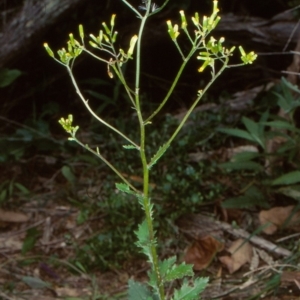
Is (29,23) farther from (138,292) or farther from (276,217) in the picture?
(138,292)

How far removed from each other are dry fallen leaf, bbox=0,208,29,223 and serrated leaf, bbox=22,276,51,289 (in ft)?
2.08

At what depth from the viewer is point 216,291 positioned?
2.72 m

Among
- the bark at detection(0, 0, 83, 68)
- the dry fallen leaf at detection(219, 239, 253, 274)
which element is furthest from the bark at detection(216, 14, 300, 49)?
the dry fallen leaf at detection(219, 239, 253, 274)

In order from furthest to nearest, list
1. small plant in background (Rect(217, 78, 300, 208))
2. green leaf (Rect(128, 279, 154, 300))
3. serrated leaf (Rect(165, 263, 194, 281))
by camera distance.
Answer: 1. small plant in background (Rect(217, 78, 300, 208))
2. green leaf (Rect(128, 279, 154, 300))
3. serrated leaf (Rect(165, 263, 194, 281))

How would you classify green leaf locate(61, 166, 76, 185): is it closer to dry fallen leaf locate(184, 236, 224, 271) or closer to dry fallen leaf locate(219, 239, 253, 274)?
dry fallen leaf locate(184, 236, 224, 271)

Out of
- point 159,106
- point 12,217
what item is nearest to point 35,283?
point 12,217

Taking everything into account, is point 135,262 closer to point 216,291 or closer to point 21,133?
point 216,291

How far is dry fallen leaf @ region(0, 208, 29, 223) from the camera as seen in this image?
359 cm

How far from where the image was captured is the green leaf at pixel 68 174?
3.81m

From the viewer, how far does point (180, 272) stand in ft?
5.72

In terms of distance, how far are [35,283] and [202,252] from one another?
798 mm

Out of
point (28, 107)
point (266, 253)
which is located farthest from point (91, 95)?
point (266, 253)

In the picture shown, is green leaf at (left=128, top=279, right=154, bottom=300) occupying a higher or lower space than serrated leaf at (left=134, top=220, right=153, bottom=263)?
lower

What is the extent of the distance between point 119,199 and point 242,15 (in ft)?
4.94
